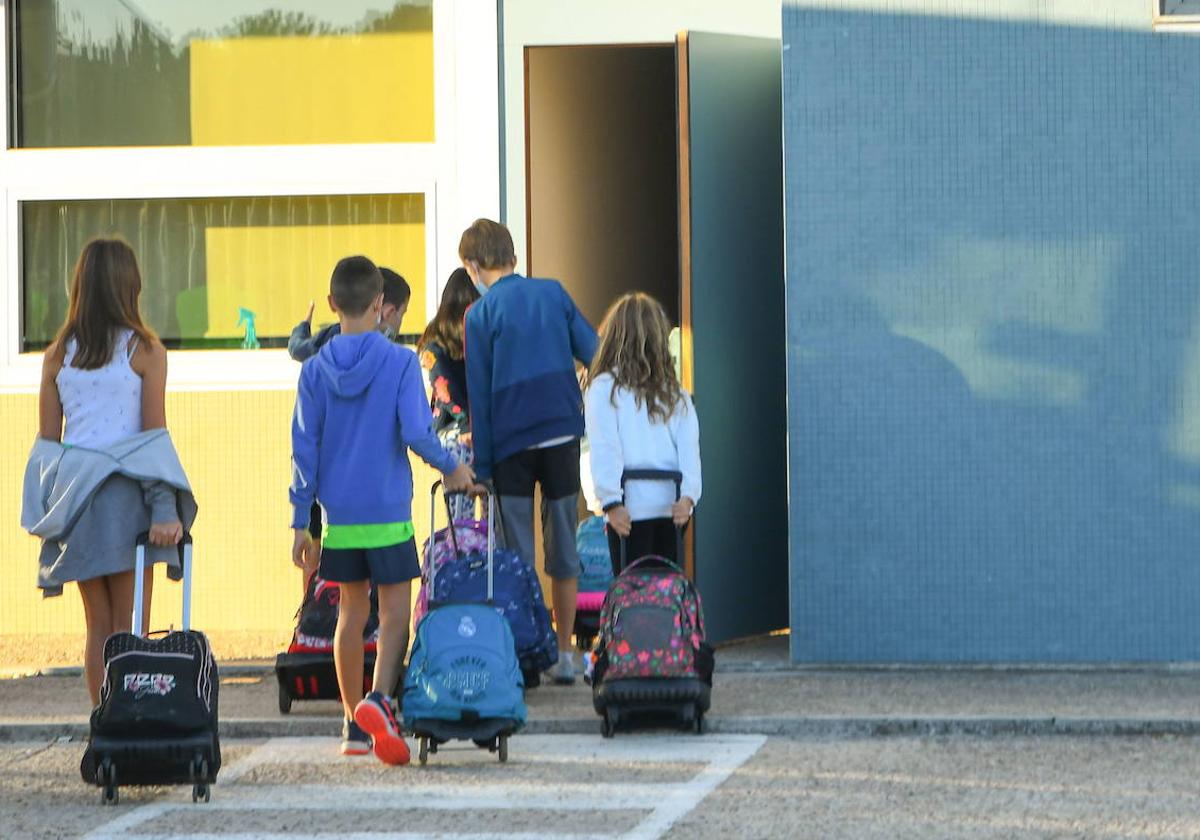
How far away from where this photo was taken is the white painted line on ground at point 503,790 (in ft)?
18.4

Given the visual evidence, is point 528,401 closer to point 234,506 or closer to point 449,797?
point 449,797

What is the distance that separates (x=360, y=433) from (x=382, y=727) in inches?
36.8

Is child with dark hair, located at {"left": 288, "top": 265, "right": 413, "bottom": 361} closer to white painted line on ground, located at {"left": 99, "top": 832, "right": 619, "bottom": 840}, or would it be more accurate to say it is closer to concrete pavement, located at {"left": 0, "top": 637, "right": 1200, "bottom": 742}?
concrete pavement, located at {"left": 0, "top": 637, "right": 1200, "bottom": 742}

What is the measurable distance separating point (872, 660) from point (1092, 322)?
1631 mm

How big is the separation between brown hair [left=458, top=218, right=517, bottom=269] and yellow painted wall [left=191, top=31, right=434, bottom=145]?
2178mm

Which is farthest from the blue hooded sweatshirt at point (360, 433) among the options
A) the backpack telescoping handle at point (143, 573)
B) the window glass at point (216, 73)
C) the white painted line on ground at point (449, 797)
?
the window glass at point (216, 73)

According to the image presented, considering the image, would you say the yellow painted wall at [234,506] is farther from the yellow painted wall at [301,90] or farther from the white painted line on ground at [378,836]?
the white painted line on ground at [378,836]

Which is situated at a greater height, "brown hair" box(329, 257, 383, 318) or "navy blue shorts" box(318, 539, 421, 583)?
"brown hair" box(329, 257, 383, 318)

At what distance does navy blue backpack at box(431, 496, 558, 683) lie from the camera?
295 inches

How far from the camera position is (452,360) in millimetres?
8281

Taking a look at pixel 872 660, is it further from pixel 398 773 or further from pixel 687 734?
pixel 398 773

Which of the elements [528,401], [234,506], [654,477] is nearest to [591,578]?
[528,401]

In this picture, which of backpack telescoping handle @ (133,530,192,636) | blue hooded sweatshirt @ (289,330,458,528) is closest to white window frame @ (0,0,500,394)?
blue hooded sweatshirt @ (289,330,458,528)

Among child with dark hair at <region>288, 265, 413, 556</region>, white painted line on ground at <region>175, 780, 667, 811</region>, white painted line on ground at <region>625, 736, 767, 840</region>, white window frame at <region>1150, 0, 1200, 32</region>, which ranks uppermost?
white window frame at <region>1150, 0, 1200, 32</region>
